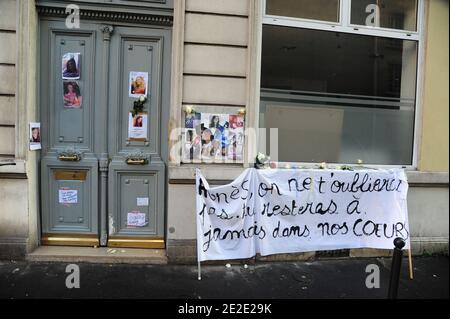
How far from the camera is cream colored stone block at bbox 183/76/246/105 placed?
4707 mm

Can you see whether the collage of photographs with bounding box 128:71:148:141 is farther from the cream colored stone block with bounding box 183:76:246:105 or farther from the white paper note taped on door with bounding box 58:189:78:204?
the white paper note taped on door with bounding box 58:189:78:204

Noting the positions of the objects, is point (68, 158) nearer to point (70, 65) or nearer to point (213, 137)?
point (70, 65)

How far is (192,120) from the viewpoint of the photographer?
4.75m

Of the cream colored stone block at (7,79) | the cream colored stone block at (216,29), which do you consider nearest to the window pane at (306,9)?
the cream colored stone block at (216,29)

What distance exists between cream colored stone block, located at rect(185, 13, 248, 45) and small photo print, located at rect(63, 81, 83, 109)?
155 centimetres

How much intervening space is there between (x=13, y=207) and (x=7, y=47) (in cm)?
192

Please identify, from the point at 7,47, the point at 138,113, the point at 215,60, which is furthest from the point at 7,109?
the point at 215,60

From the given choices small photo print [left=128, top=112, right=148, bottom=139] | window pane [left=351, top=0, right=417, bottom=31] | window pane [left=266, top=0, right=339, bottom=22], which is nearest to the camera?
small photo print [left=128, top=112, right=148, bottom=139]

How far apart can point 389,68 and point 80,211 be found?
477cm

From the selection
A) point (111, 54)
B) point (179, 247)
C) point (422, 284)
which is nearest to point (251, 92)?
point (111, 54)

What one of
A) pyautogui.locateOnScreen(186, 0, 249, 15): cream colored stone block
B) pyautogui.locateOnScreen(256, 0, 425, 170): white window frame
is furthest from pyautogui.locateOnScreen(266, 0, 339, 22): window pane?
pyautogui.locateOnScreen(186, 0, 249, 15): cream colored stone block

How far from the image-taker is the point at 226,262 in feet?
15.7

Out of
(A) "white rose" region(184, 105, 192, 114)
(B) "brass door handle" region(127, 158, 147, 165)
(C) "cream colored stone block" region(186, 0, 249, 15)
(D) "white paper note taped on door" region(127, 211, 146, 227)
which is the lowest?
(D) "white paper note taped on door" region(127, 211, 146, 227)

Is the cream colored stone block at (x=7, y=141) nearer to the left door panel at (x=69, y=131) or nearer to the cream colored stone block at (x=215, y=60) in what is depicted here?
the left door panel at (x=69, y=131)
